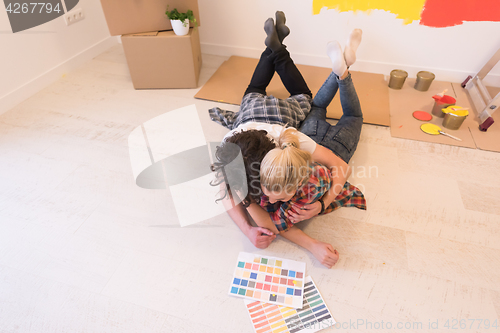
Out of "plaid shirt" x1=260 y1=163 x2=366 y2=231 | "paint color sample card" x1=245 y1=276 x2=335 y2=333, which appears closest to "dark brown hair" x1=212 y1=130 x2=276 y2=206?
"plaid shirt" x1=260 y1=163 x2=366 y2=231

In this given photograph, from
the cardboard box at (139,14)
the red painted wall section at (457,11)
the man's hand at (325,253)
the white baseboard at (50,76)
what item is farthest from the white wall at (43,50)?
the red painted wall section at (457,11)

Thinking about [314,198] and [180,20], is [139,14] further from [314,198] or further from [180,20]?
[314,198]

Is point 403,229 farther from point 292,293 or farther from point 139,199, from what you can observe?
point 139,199

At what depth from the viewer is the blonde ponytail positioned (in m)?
0.82

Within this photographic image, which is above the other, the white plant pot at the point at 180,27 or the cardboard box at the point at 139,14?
the cardboard box at the point at 139,14

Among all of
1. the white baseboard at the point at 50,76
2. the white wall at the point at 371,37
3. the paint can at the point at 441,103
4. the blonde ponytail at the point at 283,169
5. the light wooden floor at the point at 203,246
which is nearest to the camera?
the blonde ponytail at the point at 283,169

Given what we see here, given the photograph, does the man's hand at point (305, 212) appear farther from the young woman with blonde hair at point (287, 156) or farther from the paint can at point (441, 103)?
the paint can at point (441, 103)

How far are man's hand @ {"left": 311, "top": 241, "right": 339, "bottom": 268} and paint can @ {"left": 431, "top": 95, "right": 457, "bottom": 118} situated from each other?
1.18 m

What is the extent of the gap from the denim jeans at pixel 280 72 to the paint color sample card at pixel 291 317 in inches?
42.2

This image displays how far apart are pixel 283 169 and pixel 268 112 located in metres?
0.57

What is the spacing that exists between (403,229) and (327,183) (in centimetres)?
38

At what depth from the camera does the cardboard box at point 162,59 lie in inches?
71.1

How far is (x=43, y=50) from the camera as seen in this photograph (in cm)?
197

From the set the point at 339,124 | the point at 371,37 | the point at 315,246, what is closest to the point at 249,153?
the point at 315,246
